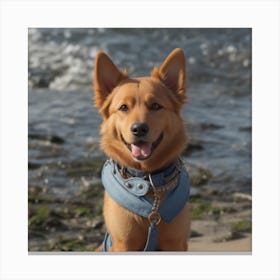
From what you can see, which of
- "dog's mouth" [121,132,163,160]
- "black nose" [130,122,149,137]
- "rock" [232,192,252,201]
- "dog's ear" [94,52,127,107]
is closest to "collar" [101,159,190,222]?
"dog's mouth" [121,132,163,160]

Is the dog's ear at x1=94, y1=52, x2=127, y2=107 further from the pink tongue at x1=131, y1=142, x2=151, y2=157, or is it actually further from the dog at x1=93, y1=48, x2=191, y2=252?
the pink tongue at x1=131, y1=142, x2=151, y2=157

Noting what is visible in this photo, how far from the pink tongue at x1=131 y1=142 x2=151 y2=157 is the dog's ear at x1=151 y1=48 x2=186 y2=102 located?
42 cm

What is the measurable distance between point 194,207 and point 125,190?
1.86m

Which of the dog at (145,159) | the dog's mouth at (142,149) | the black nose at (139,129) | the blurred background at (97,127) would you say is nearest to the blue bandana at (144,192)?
the dog at (145,159)

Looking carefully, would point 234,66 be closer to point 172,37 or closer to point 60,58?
point 172,37

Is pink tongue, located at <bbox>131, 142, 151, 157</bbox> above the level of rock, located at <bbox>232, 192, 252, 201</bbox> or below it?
above

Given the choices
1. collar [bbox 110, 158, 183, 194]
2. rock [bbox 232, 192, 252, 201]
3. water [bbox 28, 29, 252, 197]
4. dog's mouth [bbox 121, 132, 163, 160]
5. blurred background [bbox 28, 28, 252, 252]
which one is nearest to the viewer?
dog's mouth [bbox 121, 132, 163, 160]

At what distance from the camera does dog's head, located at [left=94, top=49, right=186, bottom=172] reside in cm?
401

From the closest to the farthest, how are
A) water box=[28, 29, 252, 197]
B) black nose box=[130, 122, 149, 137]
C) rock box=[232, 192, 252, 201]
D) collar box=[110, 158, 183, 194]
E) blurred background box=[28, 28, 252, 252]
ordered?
black nose box=[130, 122, 149, 137]
collar box=[110, 158, 183, 194]
blurred background box=[28, 28, 252, 252]
rock box=[232, 192, 252, 201]
water box=[28, 29, 252, 197]

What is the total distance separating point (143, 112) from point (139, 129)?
14cm

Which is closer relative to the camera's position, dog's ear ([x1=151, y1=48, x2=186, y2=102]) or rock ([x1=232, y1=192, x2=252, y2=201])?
dog's ear ([x1=151, y1=48, x2=186, y2=102])

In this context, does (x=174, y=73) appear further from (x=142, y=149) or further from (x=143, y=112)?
(x=142, y=149)
